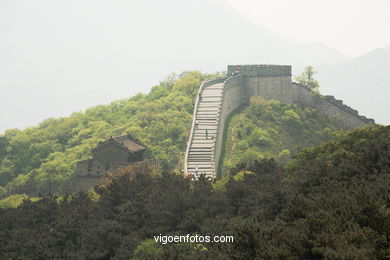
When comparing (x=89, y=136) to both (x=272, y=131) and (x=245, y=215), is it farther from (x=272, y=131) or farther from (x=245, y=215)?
(x=245, y=215)

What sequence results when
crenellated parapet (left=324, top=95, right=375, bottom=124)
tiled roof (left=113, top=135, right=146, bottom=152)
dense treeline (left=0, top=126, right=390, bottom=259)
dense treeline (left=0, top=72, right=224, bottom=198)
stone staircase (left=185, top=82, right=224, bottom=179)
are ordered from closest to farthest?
dense treeline (left=0, top=126, right=390, bottom=259) < stone staircase (left=185, top=82, right=224, bottom=179) < tiled roof (left=113, top=135, right=146, bottom=152) < dense treeline (left=0, top=72, right=224, bottom=198) < crenellated parapet (left=324, top=95, right=375, bottom=124)

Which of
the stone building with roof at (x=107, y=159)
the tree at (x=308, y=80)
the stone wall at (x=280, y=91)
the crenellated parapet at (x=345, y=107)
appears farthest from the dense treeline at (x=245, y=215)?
the tree at (x=308, y=80)

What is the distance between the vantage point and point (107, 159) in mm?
46125

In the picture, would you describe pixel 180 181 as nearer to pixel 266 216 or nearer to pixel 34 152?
pixel 266 216

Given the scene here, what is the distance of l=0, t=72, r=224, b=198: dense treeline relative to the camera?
55938 mm

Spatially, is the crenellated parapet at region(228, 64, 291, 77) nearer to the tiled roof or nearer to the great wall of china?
the great wall of china

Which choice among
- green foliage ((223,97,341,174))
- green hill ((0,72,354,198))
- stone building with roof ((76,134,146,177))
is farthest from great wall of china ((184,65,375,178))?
stone building with roof ((76,134,146,177))

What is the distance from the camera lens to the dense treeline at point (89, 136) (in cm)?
5594

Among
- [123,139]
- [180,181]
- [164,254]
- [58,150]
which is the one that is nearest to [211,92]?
[123,139]

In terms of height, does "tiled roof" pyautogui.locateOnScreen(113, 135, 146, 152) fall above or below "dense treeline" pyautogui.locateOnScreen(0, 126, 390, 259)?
above

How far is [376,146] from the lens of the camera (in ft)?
81.5

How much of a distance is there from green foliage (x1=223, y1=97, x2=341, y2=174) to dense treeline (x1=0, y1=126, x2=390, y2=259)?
21496 millimetres

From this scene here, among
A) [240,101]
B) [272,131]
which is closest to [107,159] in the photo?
[272,131]

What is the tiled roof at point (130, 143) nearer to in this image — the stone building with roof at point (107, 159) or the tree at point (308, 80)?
the stone building with roof at point (107, 159)
